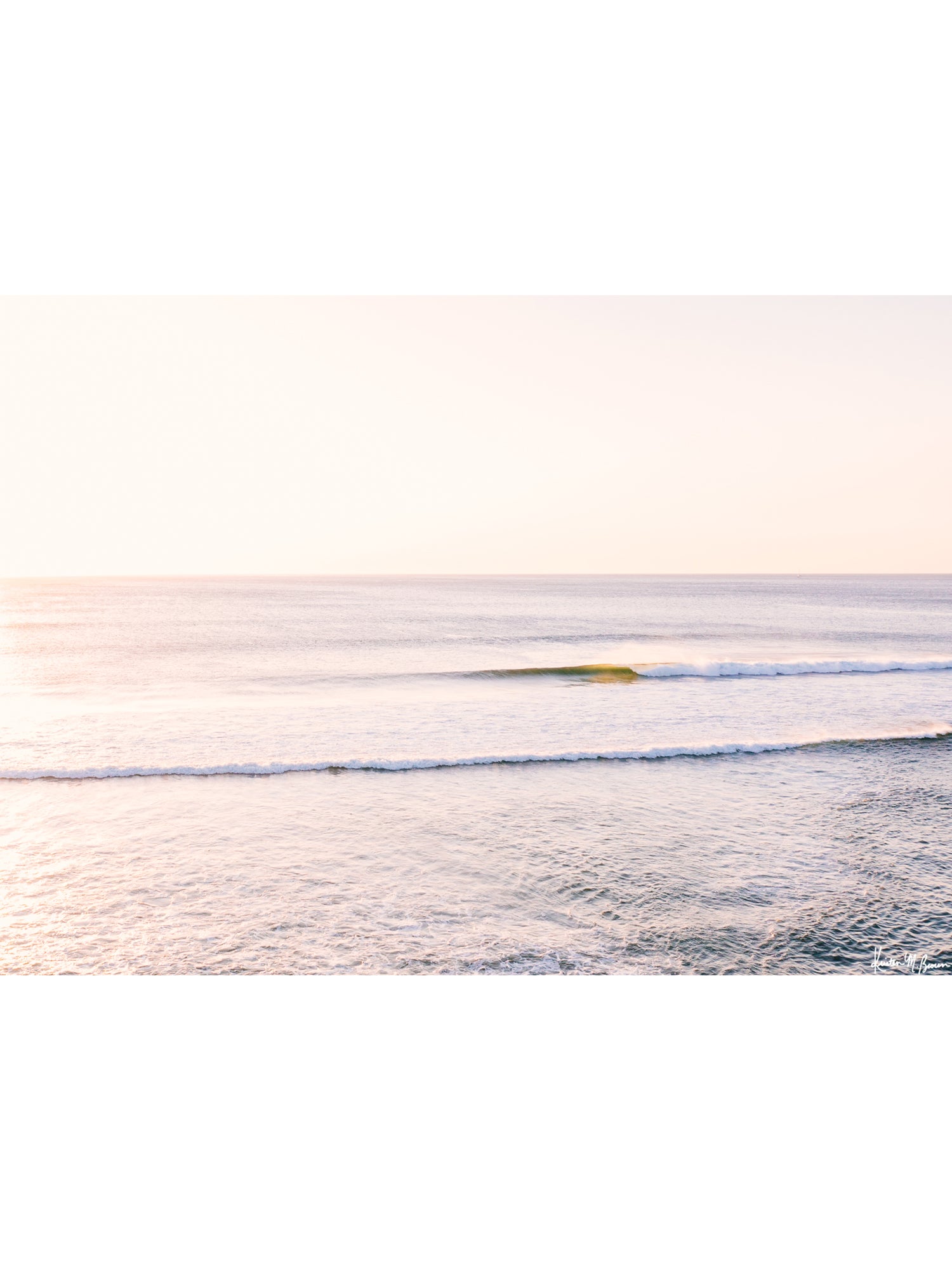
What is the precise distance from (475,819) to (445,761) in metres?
1.34

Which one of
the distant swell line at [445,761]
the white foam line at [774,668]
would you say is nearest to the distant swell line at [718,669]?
the white foam line at [774,668]

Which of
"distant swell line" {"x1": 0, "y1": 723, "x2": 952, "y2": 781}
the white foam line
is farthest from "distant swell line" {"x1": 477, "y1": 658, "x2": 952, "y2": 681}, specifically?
Result: "distant swell line" {"x1": 0, "y1": 723, "x2": 952, "y2": 781}

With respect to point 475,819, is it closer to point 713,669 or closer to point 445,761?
point 445,761

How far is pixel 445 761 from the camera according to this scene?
5945mm

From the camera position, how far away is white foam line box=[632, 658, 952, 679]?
11.3 metres

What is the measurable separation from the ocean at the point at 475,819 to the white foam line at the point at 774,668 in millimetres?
90

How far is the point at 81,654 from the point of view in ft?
44.4

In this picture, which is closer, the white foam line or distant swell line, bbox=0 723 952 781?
distant swell line, bbox=0 723 952 781

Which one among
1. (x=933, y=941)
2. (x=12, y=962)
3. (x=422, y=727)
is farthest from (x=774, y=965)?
(x=422, y=727)
